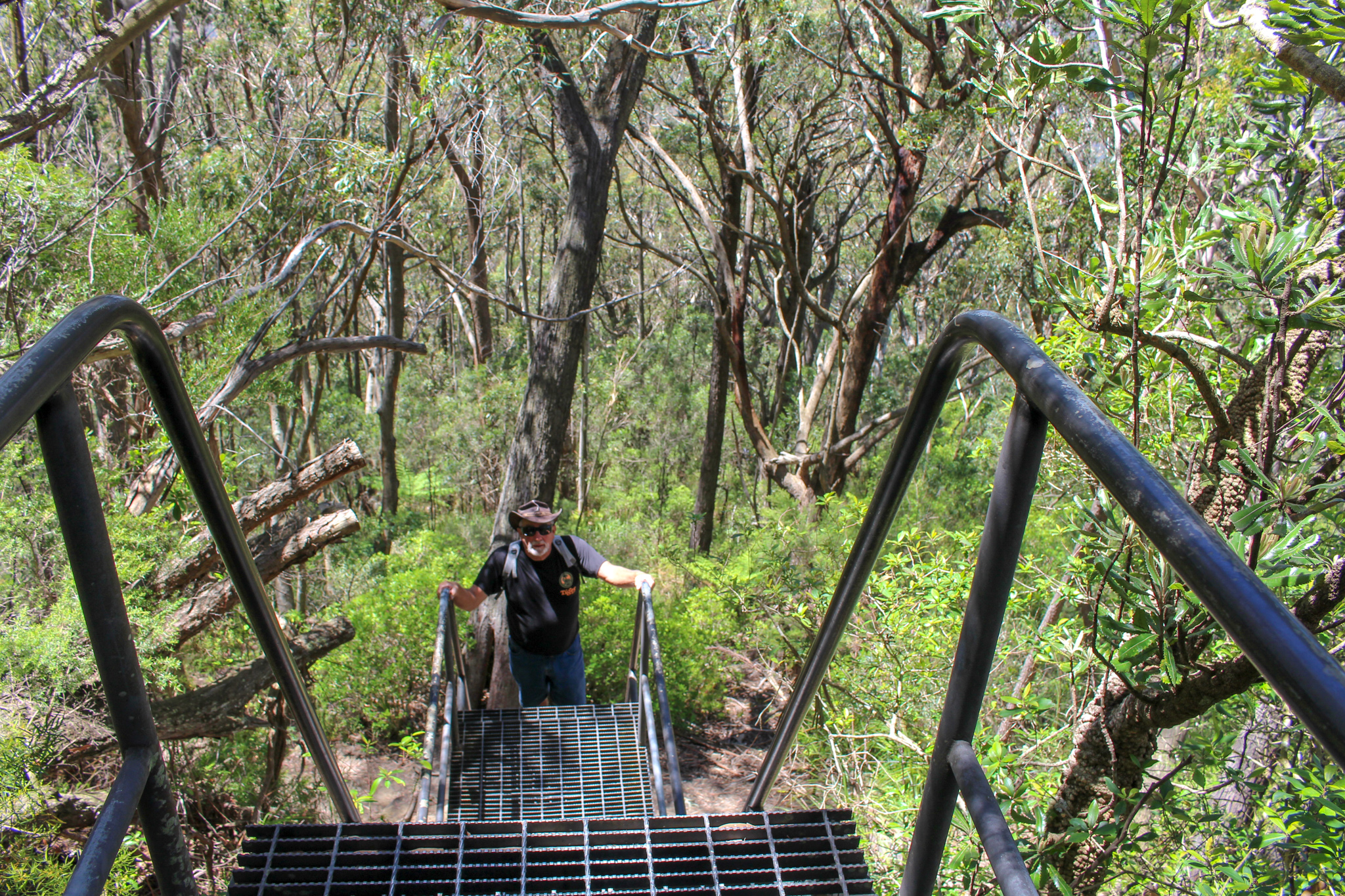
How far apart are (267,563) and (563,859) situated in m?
4.07

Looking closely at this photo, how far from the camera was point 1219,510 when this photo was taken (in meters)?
2.85

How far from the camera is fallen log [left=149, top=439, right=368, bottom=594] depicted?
502 cm

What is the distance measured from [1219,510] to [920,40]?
6.82 meters

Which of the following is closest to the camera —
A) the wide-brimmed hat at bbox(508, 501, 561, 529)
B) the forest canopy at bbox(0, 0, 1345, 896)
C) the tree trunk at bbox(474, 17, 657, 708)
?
the forest canopy at bbox(0, 0, 1345, 896)

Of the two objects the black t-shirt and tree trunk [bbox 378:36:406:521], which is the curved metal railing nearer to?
the black t-shirt

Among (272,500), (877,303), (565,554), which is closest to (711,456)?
(877,303)

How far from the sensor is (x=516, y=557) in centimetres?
501

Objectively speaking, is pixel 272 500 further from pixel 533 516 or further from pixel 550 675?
pixel 550 675

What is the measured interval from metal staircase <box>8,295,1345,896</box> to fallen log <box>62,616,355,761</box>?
2.85 m

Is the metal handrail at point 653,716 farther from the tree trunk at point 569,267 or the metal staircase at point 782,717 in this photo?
the tree trunk at point 569,267

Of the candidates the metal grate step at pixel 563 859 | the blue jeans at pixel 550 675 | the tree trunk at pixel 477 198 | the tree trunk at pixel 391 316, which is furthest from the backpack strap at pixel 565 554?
the tree trunk at pixel 391 316

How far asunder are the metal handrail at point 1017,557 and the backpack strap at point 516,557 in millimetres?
3048

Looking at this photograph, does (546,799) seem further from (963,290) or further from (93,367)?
(963,290)

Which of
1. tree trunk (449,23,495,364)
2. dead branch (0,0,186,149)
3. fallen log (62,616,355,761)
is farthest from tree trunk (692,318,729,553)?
dead branch (0,0,186,149)
